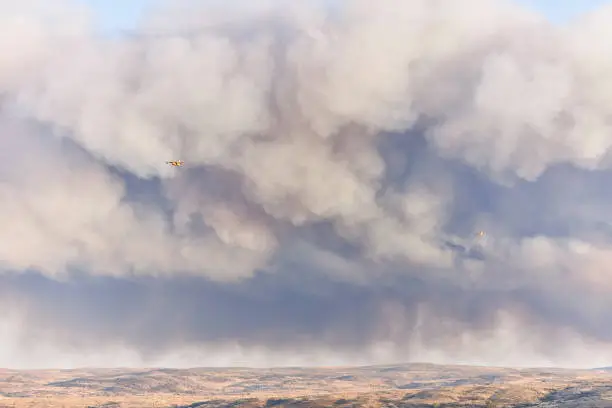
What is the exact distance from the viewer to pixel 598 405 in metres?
191

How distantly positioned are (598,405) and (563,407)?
37.4 feet

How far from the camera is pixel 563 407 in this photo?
653 feet
